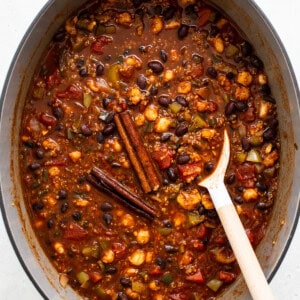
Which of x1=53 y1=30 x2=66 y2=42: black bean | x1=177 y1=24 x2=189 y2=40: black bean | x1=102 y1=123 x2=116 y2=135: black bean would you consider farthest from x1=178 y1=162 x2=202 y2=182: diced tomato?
x1=53 y1=30 x2=66 y2=42: black bean

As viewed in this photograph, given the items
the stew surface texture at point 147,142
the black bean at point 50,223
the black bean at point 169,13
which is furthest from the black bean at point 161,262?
the black bean at point 169,13

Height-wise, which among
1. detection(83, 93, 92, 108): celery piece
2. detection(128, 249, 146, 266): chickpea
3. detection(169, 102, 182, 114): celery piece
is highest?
detection(83, 93, 92, 108): celery piece

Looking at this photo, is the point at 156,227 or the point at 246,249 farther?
the point at 156,227

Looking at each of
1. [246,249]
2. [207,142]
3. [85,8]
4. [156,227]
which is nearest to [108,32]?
[85,8]

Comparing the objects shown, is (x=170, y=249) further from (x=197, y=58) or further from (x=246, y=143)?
(x=197, y=58)

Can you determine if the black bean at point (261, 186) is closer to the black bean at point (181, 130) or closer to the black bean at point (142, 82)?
the black bean at point (181, 130)

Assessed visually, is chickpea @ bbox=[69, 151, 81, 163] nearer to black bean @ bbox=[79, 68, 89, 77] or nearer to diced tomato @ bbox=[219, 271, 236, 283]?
black bean @ bbox=[79, 68, 89, 77]

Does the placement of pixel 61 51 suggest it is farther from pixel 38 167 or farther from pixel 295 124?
pixel 295 124
